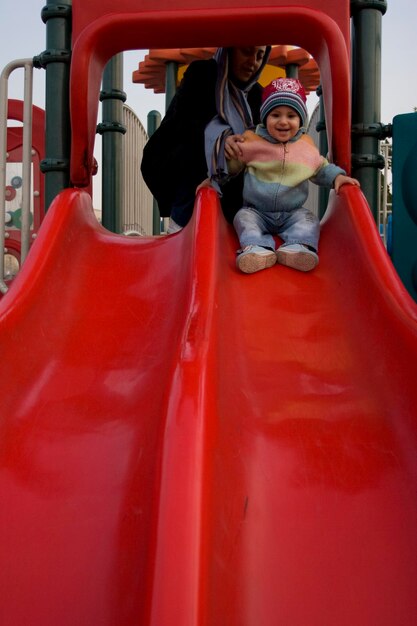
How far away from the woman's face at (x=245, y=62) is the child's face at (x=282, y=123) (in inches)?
22.5

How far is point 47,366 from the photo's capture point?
1812 millimetres

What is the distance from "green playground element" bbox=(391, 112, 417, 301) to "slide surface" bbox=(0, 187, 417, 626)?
724 millimetres

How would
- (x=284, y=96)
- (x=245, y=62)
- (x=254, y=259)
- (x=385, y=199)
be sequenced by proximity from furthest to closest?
(x=385, y=199) → (x=245, y=62) → (x=284, y=96) → (x=254, y=259)

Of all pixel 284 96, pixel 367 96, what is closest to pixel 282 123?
pixel 284 96

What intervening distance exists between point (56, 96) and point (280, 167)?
43.6 inches

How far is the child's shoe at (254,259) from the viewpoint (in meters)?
2.14

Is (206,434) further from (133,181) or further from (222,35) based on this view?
(133,181)

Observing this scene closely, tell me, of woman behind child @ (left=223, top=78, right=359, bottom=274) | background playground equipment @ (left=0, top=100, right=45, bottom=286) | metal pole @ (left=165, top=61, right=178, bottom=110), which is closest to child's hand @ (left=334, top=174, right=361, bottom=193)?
woman behind child @ (left=223, top=78, right=359, bottom=274)

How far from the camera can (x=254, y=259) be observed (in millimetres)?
2146

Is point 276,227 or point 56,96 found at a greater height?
point 56,96

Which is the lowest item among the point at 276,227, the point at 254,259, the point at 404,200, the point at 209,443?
the point at 209,443

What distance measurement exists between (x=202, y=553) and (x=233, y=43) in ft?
6.90

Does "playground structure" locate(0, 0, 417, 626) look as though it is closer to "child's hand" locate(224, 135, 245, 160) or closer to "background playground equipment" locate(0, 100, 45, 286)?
"child's hand" locate(224, 135, 245, 160)

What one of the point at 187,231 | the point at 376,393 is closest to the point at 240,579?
the point at 376,393
